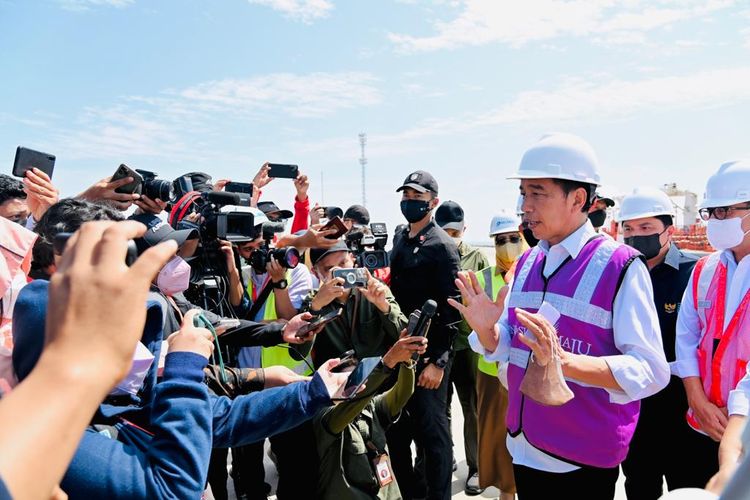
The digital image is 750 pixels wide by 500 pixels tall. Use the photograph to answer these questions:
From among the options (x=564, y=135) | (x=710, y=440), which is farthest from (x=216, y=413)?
(x=710, y=440)

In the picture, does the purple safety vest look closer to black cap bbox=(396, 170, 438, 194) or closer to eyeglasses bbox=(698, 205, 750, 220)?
eyeglasses bbox=(698, 205, 750, 220)

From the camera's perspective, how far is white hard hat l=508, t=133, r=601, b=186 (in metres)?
2.18

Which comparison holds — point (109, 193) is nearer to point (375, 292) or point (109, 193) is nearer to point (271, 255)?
point (271, 255)

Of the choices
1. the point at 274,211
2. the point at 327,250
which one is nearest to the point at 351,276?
the point at 327,250

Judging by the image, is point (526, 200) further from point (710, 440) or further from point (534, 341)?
point (710, 440)

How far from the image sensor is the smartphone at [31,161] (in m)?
2.81

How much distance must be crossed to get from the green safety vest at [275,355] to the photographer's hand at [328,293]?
33cm

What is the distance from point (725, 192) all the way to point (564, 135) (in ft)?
3.50

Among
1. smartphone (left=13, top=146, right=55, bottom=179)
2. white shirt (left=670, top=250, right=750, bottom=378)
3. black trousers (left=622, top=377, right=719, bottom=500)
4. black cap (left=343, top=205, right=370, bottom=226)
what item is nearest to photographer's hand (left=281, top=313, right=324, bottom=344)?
smartphone (left=13, top=146, right=55, bottom=179)

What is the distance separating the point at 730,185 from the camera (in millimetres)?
2684

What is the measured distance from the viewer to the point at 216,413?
177 cm

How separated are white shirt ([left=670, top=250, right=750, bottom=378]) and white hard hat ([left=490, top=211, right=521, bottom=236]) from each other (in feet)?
5.17

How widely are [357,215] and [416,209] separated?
8.00ft

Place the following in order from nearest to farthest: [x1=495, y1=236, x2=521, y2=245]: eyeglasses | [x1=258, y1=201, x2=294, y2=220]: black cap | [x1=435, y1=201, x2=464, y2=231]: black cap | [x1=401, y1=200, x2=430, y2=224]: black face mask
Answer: [x1=401, y1=200, x2=430, y2=224]: black face mask, [x1=495, y1=236, x2=521, y2=245]: eyeglasses, [x1=258, y1=201, x2=294, y2=220]: black cap, [x1=435, y1=201, x2=464, y2=231]: black cap
